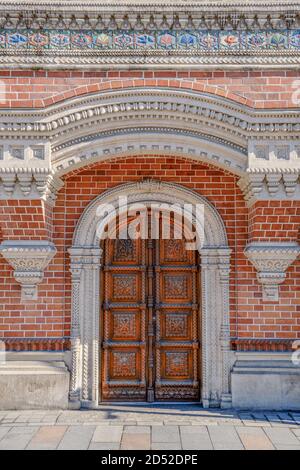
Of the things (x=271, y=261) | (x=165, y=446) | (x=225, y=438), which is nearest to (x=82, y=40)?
(x=271, y=261)

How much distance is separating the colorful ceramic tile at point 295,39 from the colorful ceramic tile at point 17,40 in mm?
3018

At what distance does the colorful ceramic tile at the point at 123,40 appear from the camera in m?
5.22

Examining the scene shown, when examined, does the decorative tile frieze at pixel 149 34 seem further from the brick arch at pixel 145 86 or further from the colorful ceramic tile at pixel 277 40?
the brick arch at pixel 145 86

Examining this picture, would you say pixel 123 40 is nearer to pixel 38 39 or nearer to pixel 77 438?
pixel 38 39

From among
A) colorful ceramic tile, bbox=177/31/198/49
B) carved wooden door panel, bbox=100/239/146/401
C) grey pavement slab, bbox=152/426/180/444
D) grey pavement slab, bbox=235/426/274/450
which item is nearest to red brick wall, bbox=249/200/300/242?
carved wooden door panel, bbox=100/239/146/401

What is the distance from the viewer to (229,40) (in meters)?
5.25

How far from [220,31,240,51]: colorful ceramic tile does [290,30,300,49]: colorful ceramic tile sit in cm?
61

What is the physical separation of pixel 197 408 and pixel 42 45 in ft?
15.0

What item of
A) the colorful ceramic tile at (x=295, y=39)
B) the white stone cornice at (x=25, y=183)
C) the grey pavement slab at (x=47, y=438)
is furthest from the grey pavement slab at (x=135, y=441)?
the colorful ceramic tile at (x=295, y=39)

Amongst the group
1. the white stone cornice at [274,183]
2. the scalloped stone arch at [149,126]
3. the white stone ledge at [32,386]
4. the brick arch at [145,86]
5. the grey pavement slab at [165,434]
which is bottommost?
the grey pavement slab at [165,434]

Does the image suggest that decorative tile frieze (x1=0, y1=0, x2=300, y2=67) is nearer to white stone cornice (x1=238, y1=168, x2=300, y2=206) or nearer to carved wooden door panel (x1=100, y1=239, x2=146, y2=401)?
white stone cornice (x1=238, y1=168, x2=300, y2=206)

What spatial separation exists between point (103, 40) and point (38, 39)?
0.74 meters

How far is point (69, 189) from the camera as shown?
5688 mm

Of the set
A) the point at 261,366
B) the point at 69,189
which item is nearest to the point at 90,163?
the point at 69,189
